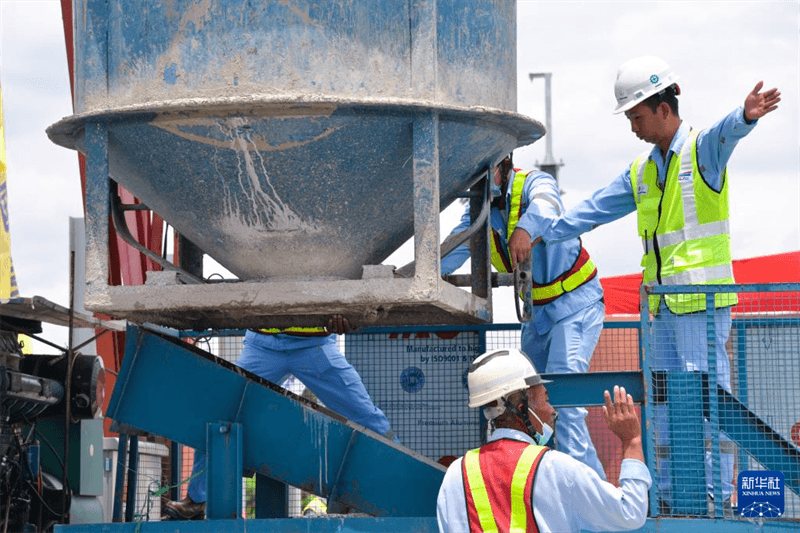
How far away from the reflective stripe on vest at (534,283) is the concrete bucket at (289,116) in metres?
0.79

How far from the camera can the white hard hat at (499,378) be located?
487cm

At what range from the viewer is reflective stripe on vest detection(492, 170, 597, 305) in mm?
7430

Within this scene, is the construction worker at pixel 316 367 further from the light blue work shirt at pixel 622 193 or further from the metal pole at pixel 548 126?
the metal pole at pixel 548 126

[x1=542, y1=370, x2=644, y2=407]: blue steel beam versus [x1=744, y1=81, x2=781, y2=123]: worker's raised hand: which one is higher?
[x1=744, y1=81, x2=781, y2=123]: worker's raised hand

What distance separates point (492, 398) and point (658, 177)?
2.24 meters

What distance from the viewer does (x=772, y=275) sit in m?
13.3

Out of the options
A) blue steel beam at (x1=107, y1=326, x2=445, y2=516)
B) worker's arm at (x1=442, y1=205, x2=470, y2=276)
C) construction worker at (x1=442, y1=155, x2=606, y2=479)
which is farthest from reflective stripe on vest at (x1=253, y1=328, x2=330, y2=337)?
blue steel beam at (x1=107, y1=326, x2=445, y2=516)

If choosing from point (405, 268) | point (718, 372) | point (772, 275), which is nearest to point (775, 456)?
point (718, 372)

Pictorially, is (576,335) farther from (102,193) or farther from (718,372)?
(102,193)

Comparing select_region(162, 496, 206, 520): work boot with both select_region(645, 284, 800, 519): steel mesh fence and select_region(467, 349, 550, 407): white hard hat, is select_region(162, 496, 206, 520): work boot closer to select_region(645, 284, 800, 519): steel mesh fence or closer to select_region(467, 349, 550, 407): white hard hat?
select_region(645, 284, 800, 519): steel mesh fence

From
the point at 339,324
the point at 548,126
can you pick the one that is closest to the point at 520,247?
the point at 339,324

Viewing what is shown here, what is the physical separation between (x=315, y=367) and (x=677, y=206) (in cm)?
267

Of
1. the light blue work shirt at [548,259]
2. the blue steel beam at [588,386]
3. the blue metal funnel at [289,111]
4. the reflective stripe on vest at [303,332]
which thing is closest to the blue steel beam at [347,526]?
the blue steel beam at [588,386]

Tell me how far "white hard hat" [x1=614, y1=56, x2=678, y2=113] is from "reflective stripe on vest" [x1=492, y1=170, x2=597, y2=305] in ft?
2.89
